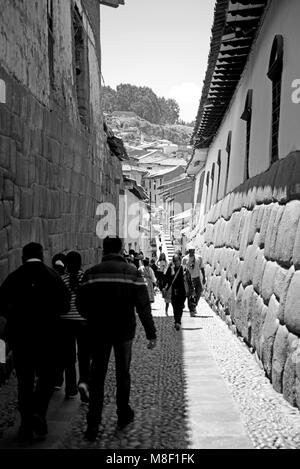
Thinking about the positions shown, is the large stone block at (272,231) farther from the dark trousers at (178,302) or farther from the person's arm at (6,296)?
the dark trousers at (178,302)

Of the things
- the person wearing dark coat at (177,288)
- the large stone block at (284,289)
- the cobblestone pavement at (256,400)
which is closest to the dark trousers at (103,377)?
the cobblestone pavement at (256,400)

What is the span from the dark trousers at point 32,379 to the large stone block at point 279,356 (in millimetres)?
2193

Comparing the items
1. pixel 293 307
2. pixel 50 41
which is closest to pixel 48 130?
pixel 50 41

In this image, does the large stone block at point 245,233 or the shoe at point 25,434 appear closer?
the shoe at point 25,434

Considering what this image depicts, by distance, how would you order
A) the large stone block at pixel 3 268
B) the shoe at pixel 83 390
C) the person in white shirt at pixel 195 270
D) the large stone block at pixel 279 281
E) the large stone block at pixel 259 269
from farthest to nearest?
the person in white shirt at pixel 195 270 → the large stone block at pixel 259 269 → the large stone block at pixel 3 268 → the large stone block at pixel 279 281 → the shoe at pixel 83 390

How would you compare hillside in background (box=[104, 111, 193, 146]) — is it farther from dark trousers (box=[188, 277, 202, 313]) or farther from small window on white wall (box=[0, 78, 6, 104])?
small window on white wall (box=[0, 78, 6, 104])

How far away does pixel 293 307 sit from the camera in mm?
5703

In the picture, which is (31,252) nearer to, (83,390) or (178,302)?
(83,390)

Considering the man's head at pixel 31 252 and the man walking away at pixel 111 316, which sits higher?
the man's head at pixel 31 252

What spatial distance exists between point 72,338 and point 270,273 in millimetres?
2262

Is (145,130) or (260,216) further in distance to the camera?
(145,130)

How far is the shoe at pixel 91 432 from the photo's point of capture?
486cm

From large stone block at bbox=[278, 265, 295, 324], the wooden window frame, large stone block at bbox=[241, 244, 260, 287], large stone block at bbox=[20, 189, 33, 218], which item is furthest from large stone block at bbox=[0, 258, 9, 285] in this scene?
the wooden window frame
